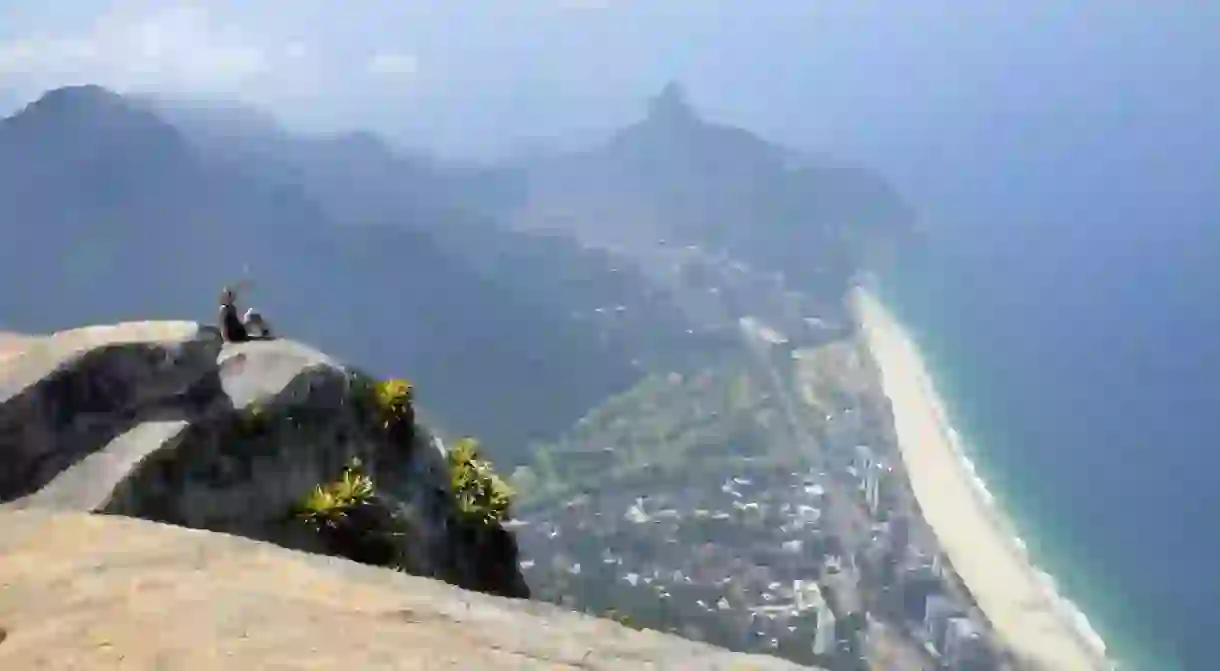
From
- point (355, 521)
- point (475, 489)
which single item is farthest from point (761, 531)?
point (355, 521)

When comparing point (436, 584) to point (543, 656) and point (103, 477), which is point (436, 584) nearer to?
point (543, 656)

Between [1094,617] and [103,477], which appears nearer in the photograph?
[103,477]

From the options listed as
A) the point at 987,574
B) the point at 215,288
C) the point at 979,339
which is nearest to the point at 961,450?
the point at 987,574

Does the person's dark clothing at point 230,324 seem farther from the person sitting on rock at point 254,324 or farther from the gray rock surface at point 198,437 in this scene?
the gray rock surface at point 198,437

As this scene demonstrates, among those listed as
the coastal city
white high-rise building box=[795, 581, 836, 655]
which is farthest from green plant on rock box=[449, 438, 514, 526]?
white high-rise building box=[795, 581, 836, 655]

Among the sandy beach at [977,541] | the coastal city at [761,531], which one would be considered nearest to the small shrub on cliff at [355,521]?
the coastal city at [761,531]

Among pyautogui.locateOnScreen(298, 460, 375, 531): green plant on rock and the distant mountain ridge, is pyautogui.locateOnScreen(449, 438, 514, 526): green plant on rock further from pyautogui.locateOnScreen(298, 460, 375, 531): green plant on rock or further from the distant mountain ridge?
the distant mountain ridge

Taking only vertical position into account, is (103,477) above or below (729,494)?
below
